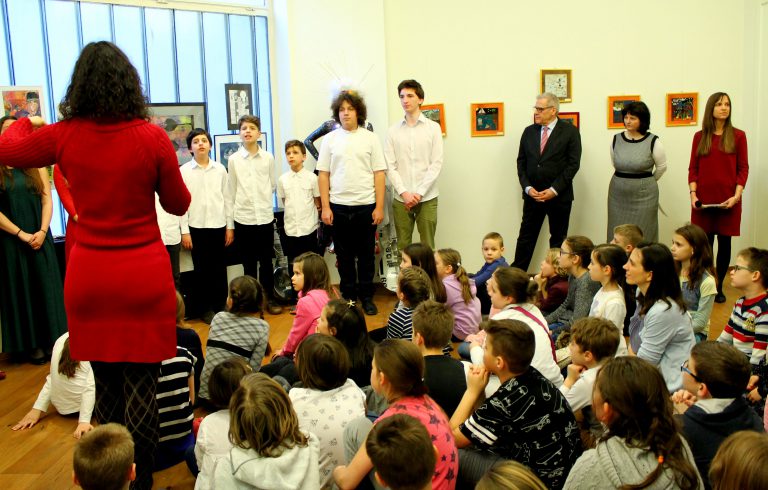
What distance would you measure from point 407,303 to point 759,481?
2161 millimetres

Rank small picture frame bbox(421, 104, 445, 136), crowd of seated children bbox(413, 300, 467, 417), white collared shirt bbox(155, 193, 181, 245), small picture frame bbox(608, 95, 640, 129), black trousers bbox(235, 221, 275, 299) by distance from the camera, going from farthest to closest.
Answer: small picture frame bbox(608, 95, 640, 129) → small picture frame bbox(421, 104, 445, 136) → black trousers bbox(235, 221, 275, 299) → white collared shirt bbox(155, 193, 181, 245) → crowd of seated children bbox(413, 300, 467, 417)

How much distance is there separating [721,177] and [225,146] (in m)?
3.83

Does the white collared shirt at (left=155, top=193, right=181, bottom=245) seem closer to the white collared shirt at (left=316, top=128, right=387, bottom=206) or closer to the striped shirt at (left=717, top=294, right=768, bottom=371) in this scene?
the white collared shirt at (left=316, top=128, right=387, bottom=206)

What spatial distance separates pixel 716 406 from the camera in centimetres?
226

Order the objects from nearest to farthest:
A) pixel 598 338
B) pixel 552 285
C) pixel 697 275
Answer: pixel 598 338 < pixel 697 275 < pixel 552 285

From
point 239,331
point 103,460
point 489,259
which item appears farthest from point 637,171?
point 103,460

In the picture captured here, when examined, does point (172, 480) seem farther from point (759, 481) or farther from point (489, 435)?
point (759, 481)

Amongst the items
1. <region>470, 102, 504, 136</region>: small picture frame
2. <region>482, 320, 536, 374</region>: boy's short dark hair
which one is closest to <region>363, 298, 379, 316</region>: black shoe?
<region>470, 102, 504, 136</region>: small picture frame

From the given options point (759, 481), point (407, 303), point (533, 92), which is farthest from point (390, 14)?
point (759, 481)

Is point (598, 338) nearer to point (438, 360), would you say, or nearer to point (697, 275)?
point (438, 360)

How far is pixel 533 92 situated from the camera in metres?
6.20

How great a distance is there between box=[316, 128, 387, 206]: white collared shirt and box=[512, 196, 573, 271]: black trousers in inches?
51.8

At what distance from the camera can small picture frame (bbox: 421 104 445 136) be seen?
612 centimetres

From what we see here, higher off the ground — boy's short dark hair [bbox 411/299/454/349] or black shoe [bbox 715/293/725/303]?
boy's short dark hair [bbox 411/299/454/349]
